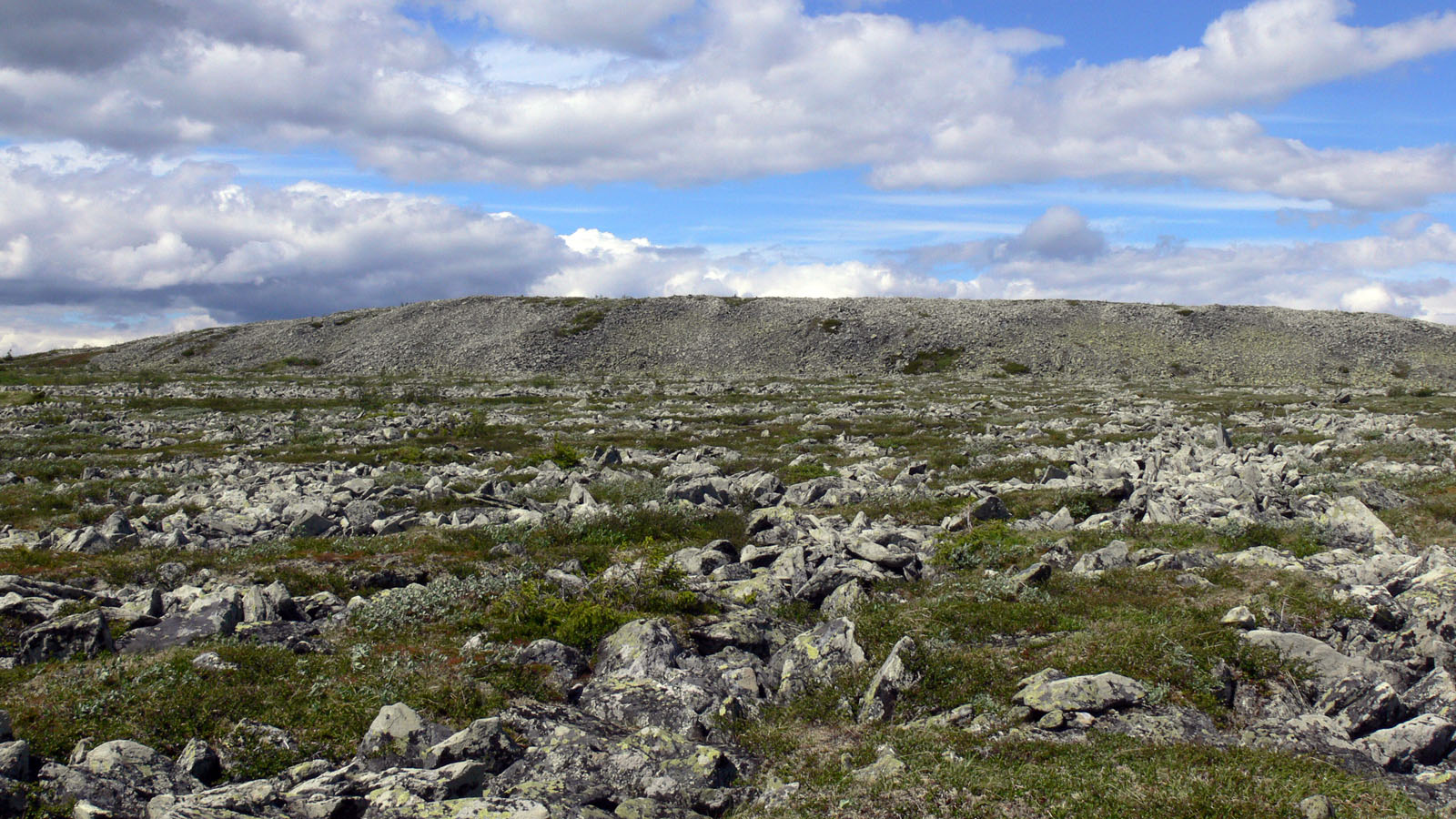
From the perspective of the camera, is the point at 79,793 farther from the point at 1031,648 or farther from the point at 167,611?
the point at 1031,648

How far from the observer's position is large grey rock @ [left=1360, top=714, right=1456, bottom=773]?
23.2 ft

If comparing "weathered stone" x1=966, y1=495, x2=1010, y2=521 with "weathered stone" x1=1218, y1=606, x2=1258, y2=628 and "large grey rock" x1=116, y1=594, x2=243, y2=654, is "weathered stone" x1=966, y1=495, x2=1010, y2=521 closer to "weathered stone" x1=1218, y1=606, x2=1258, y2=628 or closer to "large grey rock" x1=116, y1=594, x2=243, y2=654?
"weathered stone" x1=1218, y1=606, x2=1258, y2=628

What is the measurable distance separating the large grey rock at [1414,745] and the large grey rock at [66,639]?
13658 mm

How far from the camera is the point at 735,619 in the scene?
10.9 meters

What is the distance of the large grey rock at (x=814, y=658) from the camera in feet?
30.7

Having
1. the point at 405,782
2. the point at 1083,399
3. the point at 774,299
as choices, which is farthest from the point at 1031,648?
the point at 774,299

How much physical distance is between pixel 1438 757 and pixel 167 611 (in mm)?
14780

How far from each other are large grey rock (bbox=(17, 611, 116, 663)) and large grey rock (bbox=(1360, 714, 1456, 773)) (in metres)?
13.7

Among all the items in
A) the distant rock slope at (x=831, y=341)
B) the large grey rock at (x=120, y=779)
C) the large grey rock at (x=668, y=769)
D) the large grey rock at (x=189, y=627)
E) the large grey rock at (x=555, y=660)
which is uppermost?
the distant rock slope at (x=831, y=341)

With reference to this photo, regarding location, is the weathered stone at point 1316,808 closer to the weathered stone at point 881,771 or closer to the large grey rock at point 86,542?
the weathered stone at point 881,771

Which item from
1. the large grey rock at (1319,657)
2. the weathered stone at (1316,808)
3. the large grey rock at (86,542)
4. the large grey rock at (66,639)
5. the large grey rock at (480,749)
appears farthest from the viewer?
the large grey rock at (86,542)

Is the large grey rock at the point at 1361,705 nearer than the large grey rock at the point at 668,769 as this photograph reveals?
No

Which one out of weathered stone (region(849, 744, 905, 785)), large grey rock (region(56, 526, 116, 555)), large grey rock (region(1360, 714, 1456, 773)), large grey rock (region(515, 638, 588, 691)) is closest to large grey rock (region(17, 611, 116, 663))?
large grey rock (region(515, 638, 588, 691))

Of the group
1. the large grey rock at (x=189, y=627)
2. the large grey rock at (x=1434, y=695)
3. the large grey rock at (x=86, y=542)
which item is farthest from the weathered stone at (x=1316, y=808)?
the large grey rock at (x=86, y=542)
